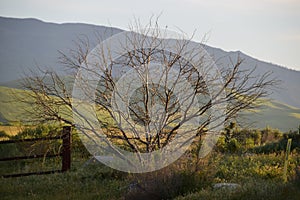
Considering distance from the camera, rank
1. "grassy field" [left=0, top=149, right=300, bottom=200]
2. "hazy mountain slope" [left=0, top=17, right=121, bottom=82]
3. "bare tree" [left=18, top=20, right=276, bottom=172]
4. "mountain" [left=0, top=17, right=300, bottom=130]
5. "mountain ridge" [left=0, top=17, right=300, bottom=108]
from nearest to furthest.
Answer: "grassy field" [left=0, top=149, right=300, bottom=200], "bare tree" [left=18, top=20, right=276, bottom=172], "mountain" [left=0, top=17, right=300, bottom=130], "mountain ridge" [left=0, top=17, right=300, bottom=108], "hazy mountain slope" [left=0, top=17, right=121, bottom=82]

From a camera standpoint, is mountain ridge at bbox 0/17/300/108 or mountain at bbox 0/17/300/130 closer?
mountain at bbox 0/17/300/130

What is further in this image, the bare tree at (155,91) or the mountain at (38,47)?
the mountain at (38,47)

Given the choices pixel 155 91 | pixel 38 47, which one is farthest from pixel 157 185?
pixel 38 47

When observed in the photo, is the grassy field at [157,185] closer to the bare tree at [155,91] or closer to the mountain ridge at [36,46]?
the bare tree at [155,91]

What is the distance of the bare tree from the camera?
872 cm

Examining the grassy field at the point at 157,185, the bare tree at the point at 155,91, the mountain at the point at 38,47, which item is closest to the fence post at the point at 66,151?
the grassy field at the point at 157,185

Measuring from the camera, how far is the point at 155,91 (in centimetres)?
884

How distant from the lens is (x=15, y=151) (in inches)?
585

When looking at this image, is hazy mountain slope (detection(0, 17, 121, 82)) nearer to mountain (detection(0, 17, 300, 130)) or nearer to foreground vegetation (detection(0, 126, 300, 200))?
→ mountain (detection(0, 17, 300, 130))

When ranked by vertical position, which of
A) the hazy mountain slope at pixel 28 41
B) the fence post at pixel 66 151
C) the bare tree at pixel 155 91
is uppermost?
the hazy mountain slope at pixel 28 41

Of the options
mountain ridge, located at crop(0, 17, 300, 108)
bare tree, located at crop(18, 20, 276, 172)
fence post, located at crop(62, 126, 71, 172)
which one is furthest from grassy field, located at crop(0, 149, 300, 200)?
mountain ridge, located at crop(0, 17, 300, 108)

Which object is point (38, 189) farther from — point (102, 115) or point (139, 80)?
point (139, 80)

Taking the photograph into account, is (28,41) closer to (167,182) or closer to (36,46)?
(36,46)

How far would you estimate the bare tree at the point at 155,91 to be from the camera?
872 cm
